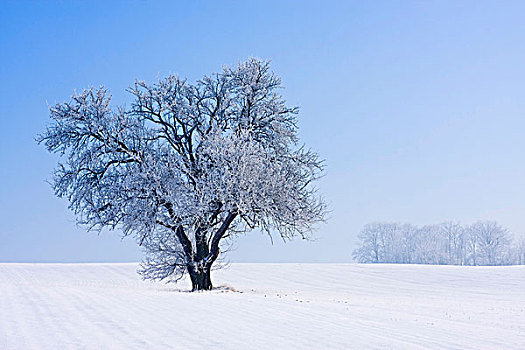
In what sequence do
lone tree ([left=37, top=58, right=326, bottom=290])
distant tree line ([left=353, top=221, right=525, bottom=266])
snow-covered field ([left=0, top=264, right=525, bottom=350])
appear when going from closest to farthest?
snow-covered field ([left=0, top=264, right=525, bottom=350]) < lone tree ([left=37, top=58, right=326, bottom=290]) < distant tree line ([left=353, top=221, right=525, bottom=266])

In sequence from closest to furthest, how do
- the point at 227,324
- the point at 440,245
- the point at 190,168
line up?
1. the point at 227,324
2. the point at 190,168
3. the point at 440,245

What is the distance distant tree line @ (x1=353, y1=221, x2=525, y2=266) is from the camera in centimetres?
6994

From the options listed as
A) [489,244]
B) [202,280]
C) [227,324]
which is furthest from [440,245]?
[227,324]

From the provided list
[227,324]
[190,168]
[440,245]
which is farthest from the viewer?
[440,245]

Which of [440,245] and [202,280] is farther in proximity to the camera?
[440,245]

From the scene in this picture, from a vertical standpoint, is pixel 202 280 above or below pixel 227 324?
above

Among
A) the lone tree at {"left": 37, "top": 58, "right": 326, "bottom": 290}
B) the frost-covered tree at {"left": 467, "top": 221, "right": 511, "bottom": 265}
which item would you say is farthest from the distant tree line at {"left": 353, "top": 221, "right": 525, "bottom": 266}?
the lone tree at {"left": 37, "top": 58, "right": 326, "bottom": 290}

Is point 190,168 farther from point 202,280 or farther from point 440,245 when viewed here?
point 440,245

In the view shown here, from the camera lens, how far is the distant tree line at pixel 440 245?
69.9m

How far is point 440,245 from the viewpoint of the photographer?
72.8 meters

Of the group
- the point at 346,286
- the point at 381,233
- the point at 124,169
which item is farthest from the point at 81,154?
the point at 381,233

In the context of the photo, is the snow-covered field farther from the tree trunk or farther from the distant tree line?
the distant tree line

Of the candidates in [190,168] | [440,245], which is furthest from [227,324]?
[440,245]

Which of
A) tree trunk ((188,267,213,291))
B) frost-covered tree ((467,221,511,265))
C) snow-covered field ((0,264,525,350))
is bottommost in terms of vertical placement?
snow-covered field ((0,264,525,350))
